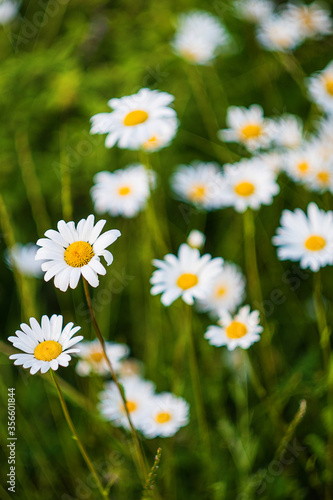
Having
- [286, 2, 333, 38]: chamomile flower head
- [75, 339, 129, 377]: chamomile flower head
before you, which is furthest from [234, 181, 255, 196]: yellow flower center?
[286, 2, 333, 38]: chamomile flower head

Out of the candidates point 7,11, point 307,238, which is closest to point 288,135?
point 307,238

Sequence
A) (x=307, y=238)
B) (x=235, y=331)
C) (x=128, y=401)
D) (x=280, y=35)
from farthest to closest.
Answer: (x=280, y=35)
(x=128, y=401)
(x=307, y=238)
(x=235, y=331)

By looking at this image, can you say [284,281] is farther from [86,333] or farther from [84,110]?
[84,110]

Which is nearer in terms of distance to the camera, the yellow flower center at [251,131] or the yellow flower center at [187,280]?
the yellow flower center at [187,280]

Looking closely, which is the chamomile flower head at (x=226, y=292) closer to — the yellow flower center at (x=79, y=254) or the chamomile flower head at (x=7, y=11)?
the yellow flower center at (x=79, y=254)

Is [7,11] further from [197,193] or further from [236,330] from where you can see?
[236,330]

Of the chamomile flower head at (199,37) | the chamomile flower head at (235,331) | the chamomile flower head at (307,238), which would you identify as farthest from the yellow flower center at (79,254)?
the chamomile flower head at (199,37)
